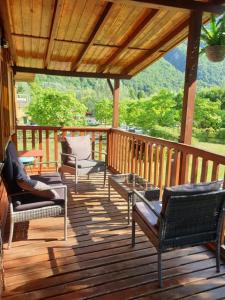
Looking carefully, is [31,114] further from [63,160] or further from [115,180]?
[115,180]

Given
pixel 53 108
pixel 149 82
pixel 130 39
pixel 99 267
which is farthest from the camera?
pixel 149 82

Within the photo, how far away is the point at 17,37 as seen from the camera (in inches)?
169

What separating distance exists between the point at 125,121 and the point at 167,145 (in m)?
16.9

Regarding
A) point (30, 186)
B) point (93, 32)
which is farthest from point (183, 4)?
point (30, 186)

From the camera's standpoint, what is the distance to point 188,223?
7.17ft

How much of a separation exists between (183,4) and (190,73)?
2.59ft

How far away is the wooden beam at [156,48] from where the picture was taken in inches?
153

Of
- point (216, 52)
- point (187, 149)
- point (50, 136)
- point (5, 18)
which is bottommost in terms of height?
point (50, 136)

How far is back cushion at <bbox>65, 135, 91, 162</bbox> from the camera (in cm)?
502

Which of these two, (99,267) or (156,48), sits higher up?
(156,48)

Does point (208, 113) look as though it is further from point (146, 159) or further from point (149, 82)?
point (146, 159)

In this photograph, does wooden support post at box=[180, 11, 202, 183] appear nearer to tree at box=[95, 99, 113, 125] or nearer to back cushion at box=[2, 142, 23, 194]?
back cushion at box=[2, 142, 23, 194]

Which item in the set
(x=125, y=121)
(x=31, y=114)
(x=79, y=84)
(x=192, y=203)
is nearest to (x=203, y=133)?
(x=125, y=121)

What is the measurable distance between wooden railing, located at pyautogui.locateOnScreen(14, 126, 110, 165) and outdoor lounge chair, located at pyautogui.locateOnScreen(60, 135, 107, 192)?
0.80 meters
